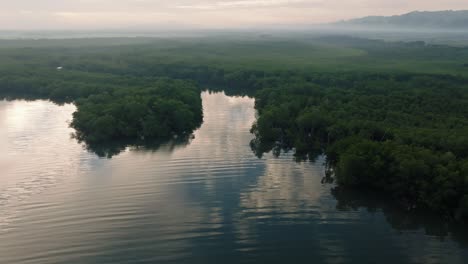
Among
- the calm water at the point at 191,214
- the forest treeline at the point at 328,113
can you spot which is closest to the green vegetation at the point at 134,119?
the forest treeline at the point at 328,113

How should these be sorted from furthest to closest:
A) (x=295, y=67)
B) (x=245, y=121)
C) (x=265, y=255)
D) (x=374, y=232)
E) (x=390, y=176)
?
(x=295, y=67) → (x=245, y=121) → (x=390, y=176) → (x=374, y=232) → (x=265, y=255)

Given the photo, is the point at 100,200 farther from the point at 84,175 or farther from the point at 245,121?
the point at 245,121

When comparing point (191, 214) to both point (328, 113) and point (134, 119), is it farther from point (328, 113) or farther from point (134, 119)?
point (328, 113)

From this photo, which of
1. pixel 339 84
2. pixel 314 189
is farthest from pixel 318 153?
pixel 339 84

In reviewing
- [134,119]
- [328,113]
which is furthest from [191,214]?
[328,113]

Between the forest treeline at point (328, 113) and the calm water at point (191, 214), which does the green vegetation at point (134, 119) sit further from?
the calm water at point (191, 214)

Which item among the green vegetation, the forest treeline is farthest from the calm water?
the green vegetation
